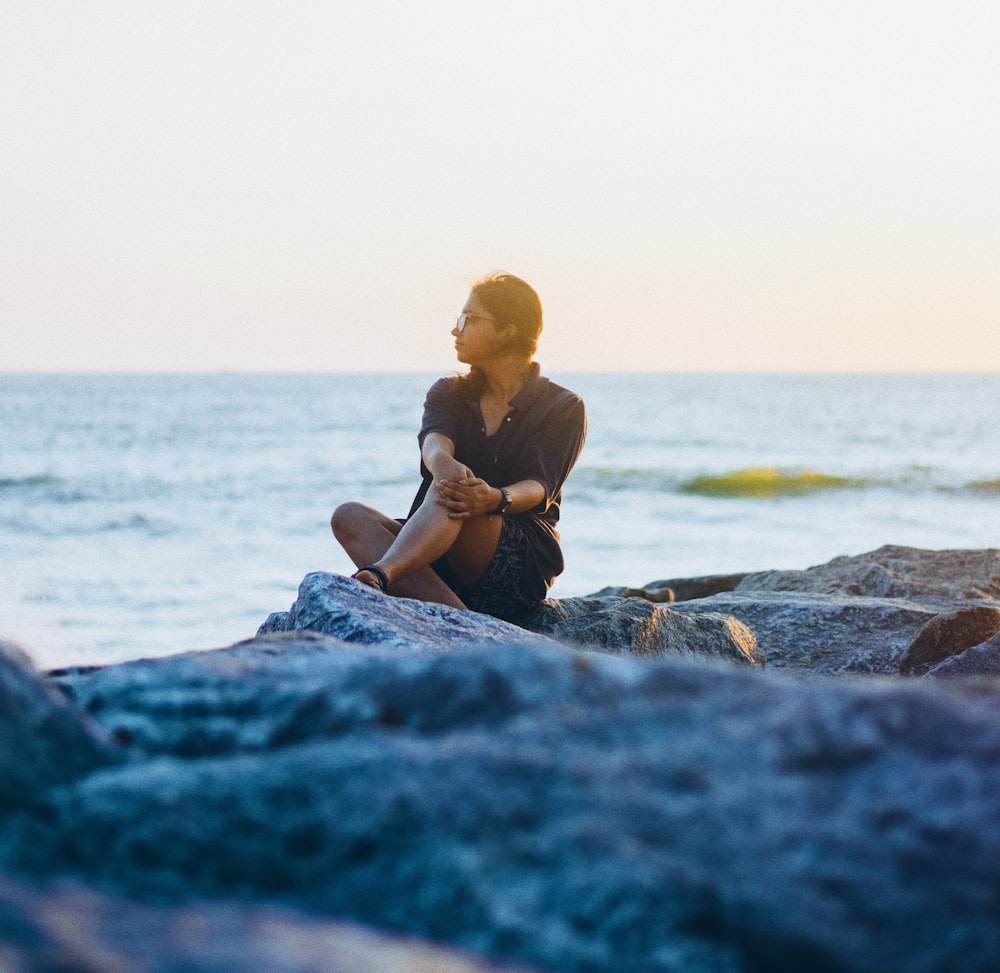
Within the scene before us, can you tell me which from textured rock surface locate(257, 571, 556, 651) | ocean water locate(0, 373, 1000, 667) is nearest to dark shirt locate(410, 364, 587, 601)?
textured rock surface locate(257, 571, 556, 651)

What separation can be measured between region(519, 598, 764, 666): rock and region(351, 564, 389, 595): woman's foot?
82cm

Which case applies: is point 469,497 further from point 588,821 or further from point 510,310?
point 588,821

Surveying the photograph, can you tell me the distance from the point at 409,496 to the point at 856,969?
2228cm

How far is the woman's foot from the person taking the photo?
15.0 feet

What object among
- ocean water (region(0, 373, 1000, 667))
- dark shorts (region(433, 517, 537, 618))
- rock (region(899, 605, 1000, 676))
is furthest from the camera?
ocean water (region(0, 373, 1000, 667))

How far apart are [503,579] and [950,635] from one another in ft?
6.34

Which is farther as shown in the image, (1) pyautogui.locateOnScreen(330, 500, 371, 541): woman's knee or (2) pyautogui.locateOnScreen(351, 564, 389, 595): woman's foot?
(1) pyautogui.locateOnScreen(330, 500, 371, 541): woman's knee

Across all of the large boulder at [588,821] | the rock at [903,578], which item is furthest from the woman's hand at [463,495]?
the large boulder at [588,821]

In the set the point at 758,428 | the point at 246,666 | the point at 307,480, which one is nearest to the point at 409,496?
the point at 307,480

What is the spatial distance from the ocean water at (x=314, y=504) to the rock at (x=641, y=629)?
339cm

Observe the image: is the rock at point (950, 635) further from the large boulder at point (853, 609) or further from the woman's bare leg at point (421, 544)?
the woman's bare leg at point (421, 544)

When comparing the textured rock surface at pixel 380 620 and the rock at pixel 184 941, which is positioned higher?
the rock at pixel 184 941

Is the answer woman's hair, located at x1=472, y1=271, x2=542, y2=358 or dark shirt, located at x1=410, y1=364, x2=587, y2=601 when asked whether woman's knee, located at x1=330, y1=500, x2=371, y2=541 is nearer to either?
dark shirt, located at x1=410, y1=364, x2=587, y2=601

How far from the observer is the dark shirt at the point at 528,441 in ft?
17.2
